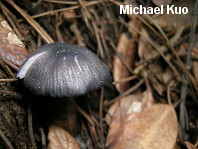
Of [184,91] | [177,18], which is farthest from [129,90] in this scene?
[177,18]

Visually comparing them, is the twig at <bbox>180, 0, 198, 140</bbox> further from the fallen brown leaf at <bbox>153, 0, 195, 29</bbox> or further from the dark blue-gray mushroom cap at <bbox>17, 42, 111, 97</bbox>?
the dark blue-gray mushroom cap at <bbox>17, 42, 111, 97</bbox>

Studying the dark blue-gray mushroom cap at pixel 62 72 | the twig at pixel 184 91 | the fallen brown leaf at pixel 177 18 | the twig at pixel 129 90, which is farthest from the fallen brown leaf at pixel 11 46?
the twig at pixel 184 91

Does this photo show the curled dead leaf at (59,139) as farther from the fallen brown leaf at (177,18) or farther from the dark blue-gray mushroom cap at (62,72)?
the fallen brown leaf at (177,18)

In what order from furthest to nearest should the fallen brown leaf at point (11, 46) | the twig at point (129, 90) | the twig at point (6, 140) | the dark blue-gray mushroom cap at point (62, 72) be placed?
the twig at point (129, 90)
the fallen brown leaf at point (11, 46)
the dark blue-gray mushroom cap at point (62, 72)
the twig at point (6, 140)

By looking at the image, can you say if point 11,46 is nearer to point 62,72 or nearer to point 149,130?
point 62,72

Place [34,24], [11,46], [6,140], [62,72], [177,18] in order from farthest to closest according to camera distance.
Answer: [177,18]
[34,24]
[11,46]
[62,72]
[6,140]

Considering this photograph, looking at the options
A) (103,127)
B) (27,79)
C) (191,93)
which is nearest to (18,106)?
(27,79)
